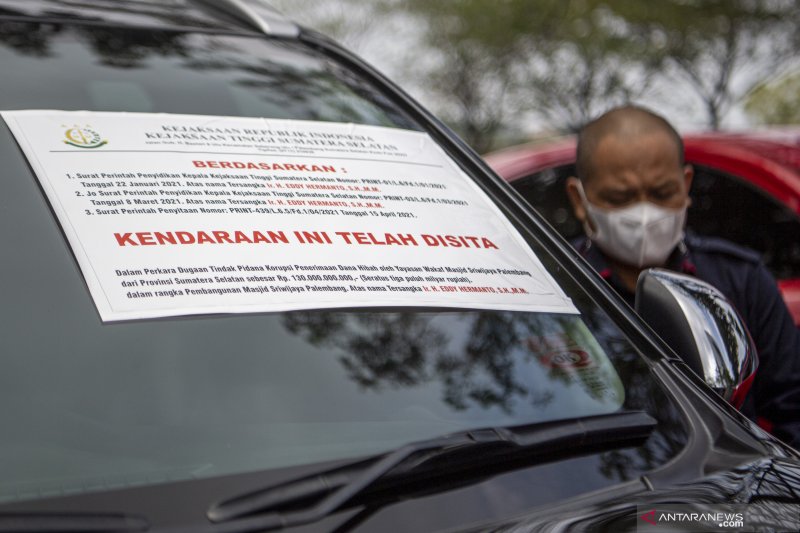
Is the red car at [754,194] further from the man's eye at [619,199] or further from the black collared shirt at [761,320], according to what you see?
the man's eye at [619,199]

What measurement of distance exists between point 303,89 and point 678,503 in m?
1.05

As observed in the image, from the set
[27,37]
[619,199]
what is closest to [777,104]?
[619,199]

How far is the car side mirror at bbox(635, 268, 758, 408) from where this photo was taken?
5.81 ft

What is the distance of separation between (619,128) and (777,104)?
86.6ft

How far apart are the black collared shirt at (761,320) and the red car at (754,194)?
1.27 metres

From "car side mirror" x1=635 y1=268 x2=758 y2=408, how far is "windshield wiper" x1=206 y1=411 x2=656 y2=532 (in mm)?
201

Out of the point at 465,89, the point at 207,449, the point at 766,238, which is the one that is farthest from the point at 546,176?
the point at 465,89

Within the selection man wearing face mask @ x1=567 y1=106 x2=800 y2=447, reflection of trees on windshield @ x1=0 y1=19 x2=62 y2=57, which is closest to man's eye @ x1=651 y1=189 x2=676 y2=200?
man wearing face mask @ x1=567 y1=106 x2=800 y2=447

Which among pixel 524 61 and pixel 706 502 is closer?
pixel 706 502

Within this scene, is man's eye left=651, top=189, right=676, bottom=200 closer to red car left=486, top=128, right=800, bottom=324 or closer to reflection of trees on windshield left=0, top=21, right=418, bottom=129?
reflection of trees on windshield left=0, top=21, right=418, bottom=129

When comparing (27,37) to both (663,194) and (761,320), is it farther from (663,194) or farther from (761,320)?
(761,320)

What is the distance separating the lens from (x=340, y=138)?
1.99 metres

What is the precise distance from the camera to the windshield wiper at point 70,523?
125cm

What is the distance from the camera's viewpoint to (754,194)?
422 cm
